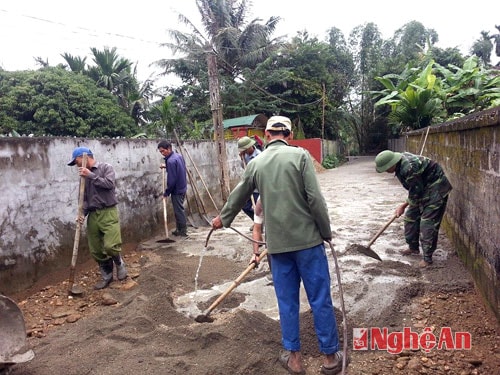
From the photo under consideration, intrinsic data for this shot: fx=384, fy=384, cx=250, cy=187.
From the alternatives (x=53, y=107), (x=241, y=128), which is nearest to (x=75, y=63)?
(x=53, y=107)

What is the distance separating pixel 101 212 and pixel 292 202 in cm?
265

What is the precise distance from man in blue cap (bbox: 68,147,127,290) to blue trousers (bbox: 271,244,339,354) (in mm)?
2389

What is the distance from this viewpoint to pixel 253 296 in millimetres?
3904

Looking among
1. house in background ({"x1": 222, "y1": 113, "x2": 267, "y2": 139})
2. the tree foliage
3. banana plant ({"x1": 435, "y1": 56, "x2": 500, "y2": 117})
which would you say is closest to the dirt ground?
banana plant ({"x1": 435, "y1": 56, "x2": 500, "y2": 117})

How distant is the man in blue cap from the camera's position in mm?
4258

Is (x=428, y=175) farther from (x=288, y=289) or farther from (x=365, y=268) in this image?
Result: (x=288, y=289)

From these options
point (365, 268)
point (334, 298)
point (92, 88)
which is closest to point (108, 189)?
point (334, 298)

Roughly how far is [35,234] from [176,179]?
2380 millimetres

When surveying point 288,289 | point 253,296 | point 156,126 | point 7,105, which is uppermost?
point 7,105

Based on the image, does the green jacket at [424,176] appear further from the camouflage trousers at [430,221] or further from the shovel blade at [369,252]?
the shovel blade at [369,252]

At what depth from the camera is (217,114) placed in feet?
27.5

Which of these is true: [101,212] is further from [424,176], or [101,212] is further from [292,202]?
[424,176]

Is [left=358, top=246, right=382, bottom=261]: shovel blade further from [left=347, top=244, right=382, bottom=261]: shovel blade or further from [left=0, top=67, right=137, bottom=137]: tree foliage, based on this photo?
[left=0, top=67, right=137, bottom=137]: tree foliage

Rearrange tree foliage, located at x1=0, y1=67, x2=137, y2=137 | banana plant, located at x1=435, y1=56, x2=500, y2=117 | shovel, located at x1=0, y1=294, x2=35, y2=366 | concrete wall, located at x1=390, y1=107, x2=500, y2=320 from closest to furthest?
shovel, located at x1=0, y1=294, x2=35, y2=366 < concrete wall, located at x1=390, y1=107, x2=500, y2=320 < banana plant, located at x1=435, y1=56, x2=500, y2=117 < tree foliage, located at x1=0, y1=67, x2=137, y2=137
